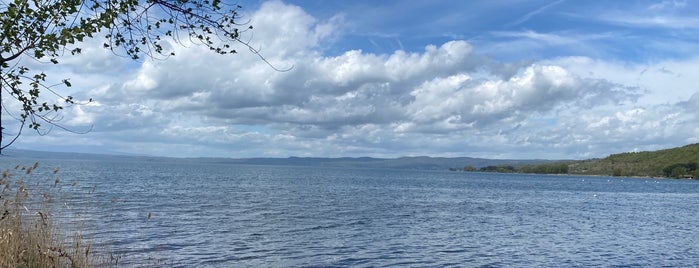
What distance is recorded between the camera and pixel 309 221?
45.4 meters

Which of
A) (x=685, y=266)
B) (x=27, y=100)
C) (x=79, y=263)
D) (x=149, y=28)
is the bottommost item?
(x=685, y=266)

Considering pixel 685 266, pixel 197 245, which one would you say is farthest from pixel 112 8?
pixel 685 266

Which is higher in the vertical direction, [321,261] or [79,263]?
[79,263]

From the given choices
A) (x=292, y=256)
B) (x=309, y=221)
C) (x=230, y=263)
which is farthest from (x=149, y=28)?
(x=309, y=221)

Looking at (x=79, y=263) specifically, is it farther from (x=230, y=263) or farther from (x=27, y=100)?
(x=230, y=263)

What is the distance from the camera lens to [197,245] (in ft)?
101

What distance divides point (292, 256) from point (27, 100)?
21383mm

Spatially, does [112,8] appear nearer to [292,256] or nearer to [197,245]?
[292,256]

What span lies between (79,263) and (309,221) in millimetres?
31327

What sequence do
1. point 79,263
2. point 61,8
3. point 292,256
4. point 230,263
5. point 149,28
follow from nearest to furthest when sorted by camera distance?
point 61,8 → point 149,28 → point 79,263 → point 230,263 → point 292,256

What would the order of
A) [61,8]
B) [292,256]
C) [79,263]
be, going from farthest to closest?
1. [292,256]
2. [79,263]
3. [61,8]

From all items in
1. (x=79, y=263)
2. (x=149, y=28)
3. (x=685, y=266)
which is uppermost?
(x=149, y=28)

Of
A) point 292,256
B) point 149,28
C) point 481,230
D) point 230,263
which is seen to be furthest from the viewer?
point 481,230

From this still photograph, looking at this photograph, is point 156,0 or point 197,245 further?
point 197,245
